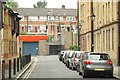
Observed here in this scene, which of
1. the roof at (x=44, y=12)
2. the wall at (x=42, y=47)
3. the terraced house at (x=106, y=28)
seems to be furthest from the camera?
the roof at (x=44, y=12)

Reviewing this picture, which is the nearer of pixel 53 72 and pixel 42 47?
pixel 53 72

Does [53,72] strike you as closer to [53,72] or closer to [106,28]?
[53,72]

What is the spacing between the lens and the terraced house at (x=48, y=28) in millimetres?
96188

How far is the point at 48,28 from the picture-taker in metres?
118

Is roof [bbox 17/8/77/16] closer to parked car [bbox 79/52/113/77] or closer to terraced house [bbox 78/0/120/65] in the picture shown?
terraced house [bbox 78/0/120/65]

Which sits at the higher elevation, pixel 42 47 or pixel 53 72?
pixel 42 47

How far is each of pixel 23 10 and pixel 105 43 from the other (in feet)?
281

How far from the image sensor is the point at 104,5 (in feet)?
150

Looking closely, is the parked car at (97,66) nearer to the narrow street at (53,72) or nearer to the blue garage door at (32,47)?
the narrow street at (53,72)

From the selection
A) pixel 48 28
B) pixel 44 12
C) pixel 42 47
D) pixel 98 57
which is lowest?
pixel 98 57

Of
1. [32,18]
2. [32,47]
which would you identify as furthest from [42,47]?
[32,18]

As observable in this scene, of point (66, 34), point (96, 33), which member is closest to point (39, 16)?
point (66, 34)

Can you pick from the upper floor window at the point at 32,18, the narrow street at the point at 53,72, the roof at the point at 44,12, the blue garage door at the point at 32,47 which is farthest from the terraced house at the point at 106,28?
the roof at the point at 44,12

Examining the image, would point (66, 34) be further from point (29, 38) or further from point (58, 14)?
point (58, 14)
